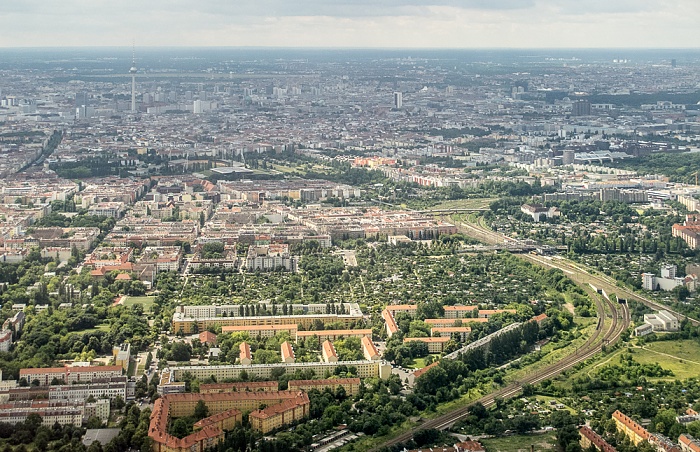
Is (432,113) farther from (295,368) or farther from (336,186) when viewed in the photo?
(295,368)

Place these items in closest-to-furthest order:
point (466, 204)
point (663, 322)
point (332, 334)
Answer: point (332, 334)
point (663, 322)
point (466, 204)

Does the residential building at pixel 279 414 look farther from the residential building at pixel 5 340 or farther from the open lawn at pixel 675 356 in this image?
the open lawn at pixel 675 356

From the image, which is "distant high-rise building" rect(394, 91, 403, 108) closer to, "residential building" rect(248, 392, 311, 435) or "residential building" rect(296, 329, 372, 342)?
"residential building" rect(296, 329, 372, 342)

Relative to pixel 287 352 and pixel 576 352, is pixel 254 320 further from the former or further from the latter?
pixel 576 352

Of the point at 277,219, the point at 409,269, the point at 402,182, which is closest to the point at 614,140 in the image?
the point at 402,182

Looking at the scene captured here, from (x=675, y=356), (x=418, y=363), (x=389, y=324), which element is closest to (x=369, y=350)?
(x=418, y=363)
